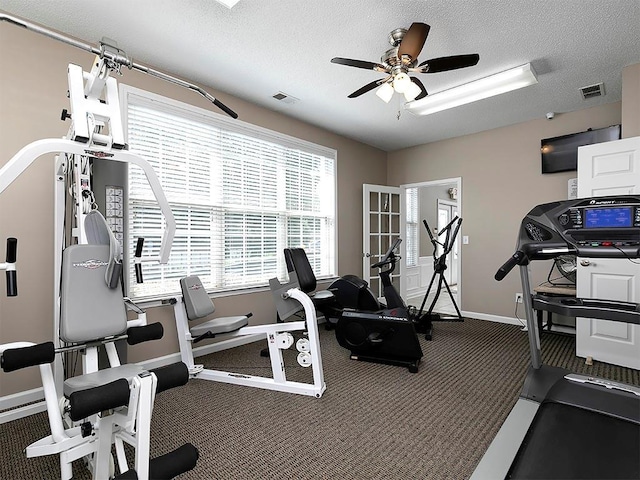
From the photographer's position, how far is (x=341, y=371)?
114 inches

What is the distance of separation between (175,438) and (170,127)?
268 centimetres

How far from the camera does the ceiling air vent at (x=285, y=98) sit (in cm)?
365

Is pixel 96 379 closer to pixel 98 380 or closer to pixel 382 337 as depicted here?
pixel 98 380

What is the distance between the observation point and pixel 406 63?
2420mm

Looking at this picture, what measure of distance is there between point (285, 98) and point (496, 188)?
325 centimetres

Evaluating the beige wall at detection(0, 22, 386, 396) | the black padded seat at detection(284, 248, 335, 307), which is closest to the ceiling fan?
the black padded seat at detection(284, 248, 335, 307)

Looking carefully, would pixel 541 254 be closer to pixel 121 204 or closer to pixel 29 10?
pixel 121 204

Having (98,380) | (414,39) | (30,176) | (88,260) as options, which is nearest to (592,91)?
(414,39)

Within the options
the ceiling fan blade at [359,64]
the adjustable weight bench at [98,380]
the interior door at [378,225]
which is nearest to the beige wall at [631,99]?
the ceiling fan blade at [359,64]

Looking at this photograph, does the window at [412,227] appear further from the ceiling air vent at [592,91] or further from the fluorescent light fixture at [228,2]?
the fluorescent light fixture at [228,2]

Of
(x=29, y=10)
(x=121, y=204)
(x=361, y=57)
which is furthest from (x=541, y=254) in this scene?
(x=29, y=10)

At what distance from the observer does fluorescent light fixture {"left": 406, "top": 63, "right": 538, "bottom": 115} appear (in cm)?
304

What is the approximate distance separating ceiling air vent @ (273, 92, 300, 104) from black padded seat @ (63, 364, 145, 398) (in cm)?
305

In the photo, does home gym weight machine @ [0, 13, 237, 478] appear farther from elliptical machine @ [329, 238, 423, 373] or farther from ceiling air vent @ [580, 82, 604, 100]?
ceiling air vent @ [580, 82, 604, 100]
